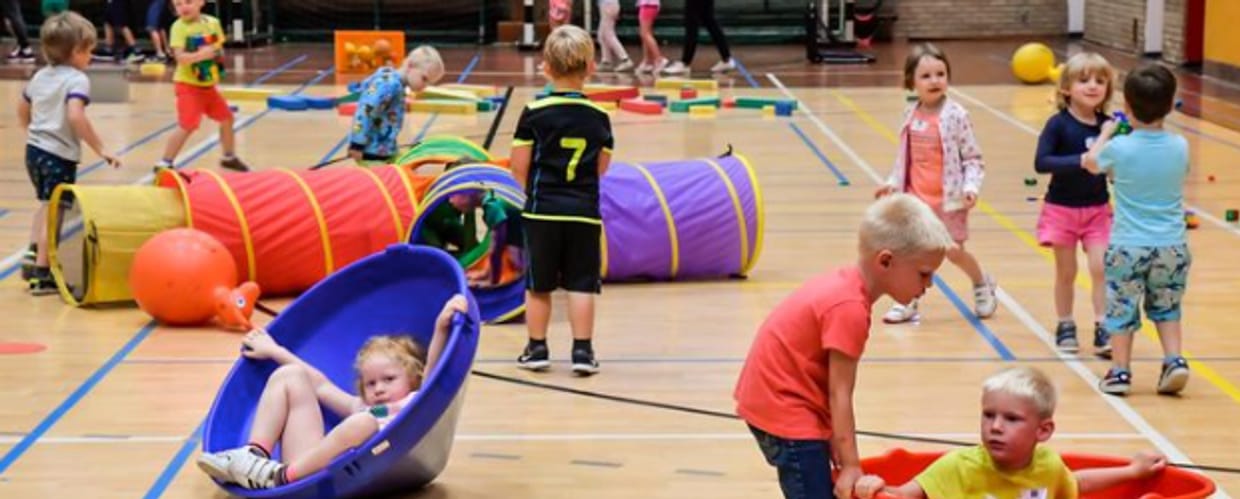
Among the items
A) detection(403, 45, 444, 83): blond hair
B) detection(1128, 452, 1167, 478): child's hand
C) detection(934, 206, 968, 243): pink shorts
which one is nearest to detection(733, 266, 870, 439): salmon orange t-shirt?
detection(1128, 452, 1167, 478): child's hand

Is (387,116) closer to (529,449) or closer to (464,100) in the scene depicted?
(529,449)

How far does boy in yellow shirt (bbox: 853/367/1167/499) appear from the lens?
16.3 feet

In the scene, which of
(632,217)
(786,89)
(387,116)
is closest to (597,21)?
(786,89)

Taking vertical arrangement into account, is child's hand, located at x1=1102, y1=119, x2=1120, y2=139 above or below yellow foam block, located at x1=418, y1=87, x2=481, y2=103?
Result: above

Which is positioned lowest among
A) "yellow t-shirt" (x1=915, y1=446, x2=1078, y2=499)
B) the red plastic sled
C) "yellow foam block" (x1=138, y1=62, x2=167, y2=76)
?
"yellow foam block" (x1=138, y1=62, x2=167, y2=76)

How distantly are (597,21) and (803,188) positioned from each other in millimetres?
13205

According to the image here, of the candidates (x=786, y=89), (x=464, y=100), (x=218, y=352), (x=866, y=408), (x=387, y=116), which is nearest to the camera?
(x=866, y=408)

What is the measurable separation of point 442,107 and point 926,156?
Answer: 943 centimetres

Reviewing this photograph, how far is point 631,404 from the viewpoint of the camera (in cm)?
757

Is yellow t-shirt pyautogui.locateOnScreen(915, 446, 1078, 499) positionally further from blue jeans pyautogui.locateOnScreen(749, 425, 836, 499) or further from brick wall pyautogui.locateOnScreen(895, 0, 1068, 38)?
Result: brick wall pyautogui.locateOnScreen(895, 0, 1068, 38)

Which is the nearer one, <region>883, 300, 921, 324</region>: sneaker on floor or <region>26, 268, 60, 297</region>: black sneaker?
<region>883, 300, 921, 324</region>: sneaker on floor

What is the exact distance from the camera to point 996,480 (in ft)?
16.5

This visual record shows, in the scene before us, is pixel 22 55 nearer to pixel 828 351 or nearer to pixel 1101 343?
pixel 1101 343

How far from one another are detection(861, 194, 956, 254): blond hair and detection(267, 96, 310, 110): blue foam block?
13.7 meters
